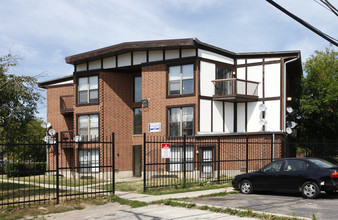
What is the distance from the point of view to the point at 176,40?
72.9 ft

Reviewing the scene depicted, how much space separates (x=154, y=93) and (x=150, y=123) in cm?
193

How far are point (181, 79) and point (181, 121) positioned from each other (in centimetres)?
257

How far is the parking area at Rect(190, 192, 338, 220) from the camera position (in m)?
9.97

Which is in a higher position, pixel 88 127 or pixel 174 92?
pixel 174 92

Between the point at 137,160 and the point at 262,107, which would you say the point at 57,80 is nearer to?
the point at 137,160

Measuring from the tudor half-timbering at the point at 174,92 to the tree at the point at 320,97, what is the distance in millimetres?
1851

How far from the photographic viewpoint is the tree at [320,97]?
25531 millimetres

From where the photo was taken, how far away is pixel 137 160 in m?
26.1

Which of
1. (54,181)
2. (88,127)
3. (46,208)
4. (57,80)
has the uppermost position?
(57,80)

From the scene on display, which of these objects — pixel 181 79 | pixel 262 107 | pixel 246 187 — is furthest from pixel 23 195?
pixel 262 107

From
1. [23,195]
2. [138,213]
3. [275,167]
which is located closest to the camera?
[138,213]

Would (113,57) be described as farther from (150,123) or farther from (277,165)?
(277,165)

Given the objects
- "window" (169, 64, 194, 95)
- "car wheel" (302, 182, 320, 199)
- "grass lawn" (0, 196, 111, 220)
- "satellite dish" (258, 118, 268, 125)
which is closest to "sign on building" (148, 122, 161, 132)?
"window" (169, 64, 194, 95)

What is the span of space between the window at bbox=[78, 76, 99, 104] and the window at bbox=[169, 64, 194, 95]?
5698 millimetres
